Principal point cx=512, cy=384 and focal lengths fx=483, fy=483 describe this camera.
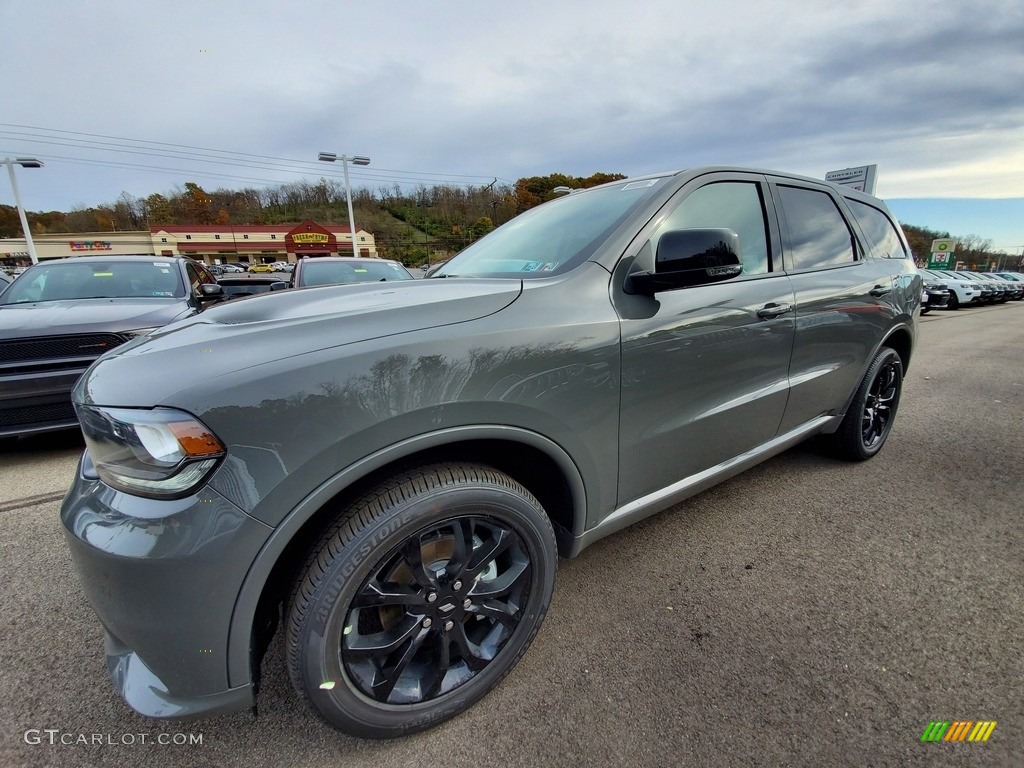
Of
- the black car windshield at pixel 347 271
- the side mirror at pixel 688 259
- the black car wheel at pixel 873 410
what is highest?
the side mirror at pixel 688 259

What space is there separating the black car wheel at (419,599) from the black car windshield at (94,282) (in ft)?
15.4

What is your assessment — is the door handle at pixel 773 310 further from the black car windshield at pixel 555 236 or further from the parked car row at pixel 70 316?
the parked car row at pixel 70 316

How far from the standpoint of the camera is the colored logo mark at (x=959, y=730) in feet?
4.86

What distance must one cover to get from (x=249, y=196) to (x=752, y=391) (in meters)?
89.7

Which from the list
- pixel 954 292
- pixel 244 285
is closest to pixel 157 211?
pixel 244 285

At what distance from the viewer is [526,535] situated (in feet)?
5.31

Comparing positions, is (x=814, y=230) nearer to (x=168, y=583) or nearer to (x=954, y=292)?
(x=168, y=583)

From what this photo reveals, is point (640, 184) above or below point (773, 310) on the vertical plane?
above

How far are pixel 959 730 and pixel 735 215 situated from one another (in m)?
2.11

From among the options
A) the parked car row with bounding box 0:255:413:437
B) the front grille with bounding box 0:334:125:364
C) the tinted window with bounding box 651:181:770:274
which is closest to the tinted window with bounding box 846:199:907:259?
the tinted window with bounding box 651:181:770:274

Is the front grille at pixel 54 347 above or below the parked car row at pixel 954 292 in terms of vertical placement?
above

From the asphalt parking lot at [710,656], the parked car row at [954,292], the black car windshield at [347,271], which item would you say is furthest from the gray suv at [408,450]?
the parked car row at [954,292]

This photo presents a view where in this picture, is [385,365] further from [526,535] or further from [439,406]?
[526,535]

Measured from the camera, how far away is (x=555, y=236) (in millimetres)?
2203
